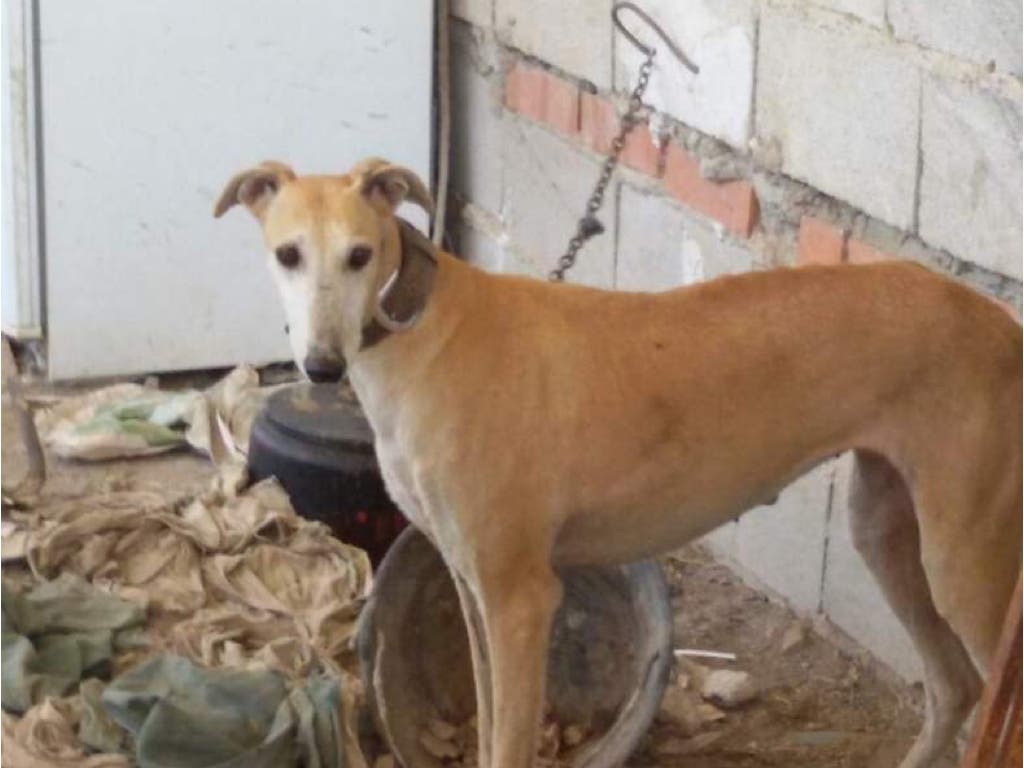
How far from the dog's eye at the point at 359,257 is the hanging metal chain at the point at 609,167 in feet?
3.63

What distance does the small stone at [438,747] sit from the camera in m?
A: 3.50

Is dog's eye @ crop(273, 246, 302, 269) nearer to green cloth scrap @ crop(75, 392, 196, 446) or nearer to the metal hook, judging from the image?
the metal hook

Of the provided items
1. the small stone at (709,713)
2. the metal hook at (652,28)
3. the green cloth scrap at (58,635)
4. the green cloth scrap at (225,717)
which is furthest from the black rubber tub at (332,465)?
the metal hook at (652,28)

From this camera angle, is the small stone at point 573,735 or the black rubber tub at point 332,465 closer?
the small stone at point 573,735

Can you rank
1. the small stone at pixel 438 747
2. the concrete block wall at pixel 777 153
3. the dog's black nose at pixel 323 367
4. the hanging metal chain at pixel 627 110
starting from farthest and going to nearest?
the hanging metal chain at pixel 627 110 < the small stone at pixel 438 747 < the concrete block wall at pixel 777 153 < the dog's black nose at pixel 323 367

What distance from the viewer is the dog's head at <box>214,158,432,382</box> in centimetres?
275

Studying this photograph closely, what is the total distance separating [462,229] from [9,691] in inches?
96.6

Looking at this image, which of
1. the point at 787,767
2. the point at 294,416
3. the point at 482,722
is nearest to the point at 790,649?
the point at 787,767

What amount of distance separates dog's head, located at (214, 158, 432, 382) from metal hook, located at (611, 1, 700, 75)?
1.45m

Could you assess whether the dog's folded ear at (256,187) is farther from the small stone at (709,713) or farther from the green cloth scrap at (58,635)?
the small stone at (709,713)

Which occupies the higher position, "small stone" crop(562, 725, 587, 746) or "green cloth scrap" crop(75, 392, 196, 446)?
"small stone" crop(562, 725, 587, 746)

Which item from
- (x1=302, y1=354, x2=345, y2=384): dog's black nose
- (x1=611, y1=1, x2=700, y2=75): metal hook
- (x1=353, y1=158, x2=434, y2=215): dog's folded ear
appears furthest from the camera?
(x1=611, y1=1, x2=700, y2=75): metal hook

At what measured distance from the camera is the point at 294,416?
4285 millimetres

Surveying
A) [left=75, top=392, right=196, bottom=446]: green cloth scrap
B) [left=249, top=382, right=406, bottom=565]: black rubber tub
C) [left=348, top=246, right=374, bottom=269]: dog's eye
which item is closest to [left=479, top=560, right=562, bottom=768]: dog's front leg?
[left=348, top=246, right=374, bottom=269]: dog's eye
